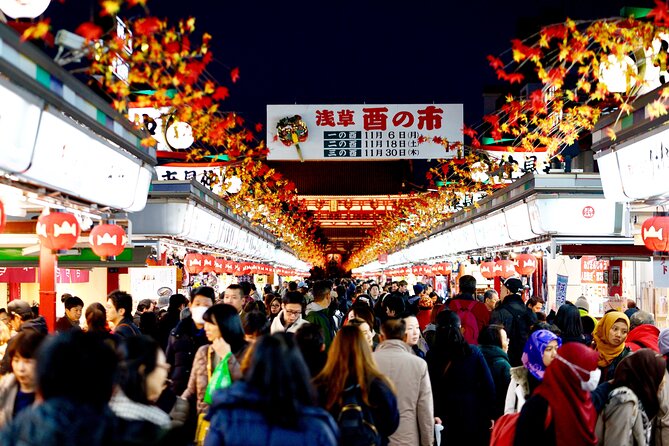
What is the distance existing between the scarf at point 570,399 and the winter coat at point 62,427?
2883mm

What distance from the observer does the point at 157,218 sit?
657 inches

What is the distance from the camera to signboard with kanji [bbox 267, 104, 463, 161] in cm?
2542

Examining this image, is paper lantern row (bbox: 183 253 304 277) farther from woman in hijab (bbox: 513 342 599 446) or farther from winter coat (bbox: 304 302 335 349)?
woman in hijab (bbox: 513 342 599 446)

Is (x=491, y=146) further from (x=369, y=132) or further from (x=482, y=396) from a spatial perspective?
(x=482, y=396)

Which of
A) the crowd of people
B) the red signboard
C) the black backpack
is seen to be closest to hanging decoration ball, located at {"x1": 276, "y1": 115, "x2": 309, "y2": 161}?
the red signboard

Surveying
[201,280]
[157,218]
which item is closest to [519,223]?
[157,218]

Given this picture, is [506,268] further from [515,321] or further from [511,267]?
[515,321]

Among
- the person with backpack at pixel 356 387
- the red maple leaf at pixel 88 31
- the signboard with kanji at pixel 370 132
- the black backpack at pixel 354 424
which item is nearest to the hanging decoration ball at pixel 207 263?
the signboard with kanji at pixel 370 132

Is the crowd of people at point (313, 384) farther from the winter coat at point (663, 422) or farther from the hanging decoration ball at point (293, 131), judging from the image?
the hanging decoration ball at point (293, 131)

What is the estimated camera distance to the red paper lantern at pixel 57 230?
10055 mm

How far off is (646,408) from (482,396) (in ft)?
6.88

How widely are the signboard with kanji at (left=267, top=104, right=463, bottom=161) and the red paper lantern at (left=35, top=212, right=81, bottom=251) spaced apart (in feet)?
51.7

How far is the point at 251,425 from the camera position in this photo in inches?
146

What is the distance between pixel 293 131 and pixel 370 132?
2.40 metres
